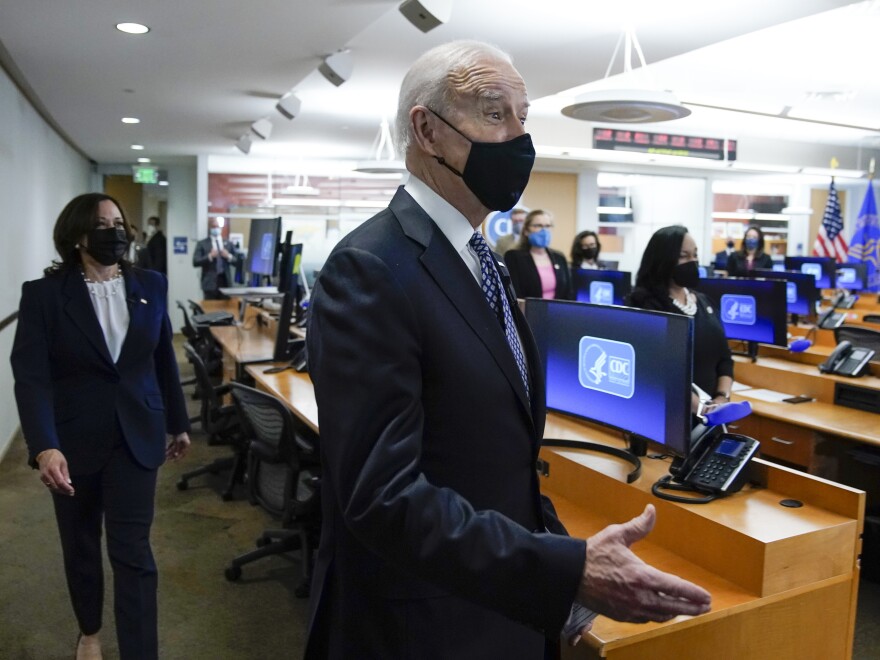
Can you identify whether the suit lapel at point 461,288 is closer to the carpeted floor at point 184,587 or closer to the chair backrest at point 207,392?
the carpeted floor at point 184,587

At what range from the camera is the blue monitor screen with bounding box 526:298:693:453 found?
207cm

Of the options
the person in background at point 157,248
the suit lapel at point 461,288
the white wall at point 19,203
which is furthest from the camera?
the person in background at point 157,248

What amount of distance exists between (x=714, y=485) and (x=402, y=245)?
1.30 meters

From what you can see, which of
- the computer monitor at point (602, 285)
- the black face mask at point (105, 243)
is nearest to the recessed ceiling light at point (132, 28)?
the black face mask at point (105, 243)

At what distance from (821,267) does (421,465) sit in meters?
8.15

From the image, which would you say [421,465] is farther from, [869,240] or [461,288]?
[869,240]

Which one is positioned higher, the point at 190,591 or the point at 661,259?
the point at 661,259

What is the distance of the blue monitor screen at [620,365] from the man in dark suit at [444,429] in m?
0.92

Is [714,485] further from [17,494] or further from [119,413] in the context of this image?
[17,494]

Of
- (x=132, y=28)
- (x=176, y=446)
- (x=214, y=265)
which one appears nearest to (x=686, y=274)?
(x=176, y=446)

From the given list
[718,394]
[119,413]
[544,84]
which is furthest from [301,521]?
[544,84]

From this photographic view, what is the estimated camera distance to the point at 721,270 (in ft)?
38.0

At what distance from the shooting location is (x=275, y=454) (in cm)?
331

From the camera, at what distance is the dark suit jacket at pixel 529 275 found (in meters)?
5.83
